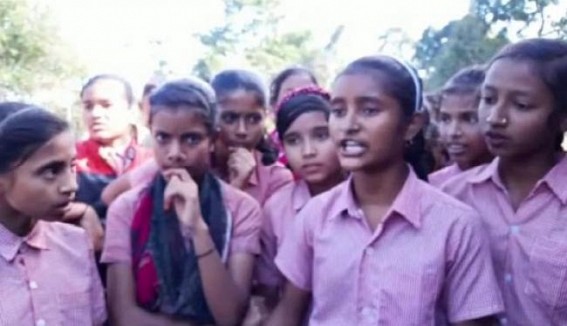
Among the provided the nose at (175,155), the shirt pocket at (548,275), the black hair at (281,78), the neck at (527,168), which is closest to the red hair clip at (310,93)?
the nose at (175,155)

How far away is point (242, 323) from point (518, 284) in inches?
33.0

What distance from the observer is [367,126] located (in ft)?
7.40

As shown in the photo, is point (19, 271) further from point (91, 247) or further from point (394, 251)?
point (394, 251)

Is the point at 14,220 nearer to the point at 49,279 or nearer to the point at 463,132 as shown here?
the point at 49,279

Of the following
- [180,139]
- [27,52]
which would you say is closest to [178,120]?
[180,139]

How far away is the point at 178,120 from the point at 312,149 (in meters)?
0.53

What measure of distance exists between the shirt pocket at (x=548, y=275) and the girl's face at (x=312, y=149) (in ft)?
2.69

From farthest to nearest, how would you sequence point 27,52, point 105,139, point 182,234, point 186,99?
point 27,52 → point 105,139 → point 186,99 → point 182,234

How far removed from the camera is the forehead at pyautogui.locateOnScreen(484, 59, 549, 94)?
7.74 ft

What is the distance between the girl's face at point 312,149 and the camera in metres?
2.84

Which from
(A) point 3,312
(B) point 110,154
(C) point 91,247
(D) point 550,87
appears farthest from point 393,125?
(B) point 110,154

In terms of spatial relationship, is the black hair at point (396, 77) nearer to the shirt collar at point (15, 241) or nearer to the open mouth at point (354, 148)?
the open mouth at point (354, 148)

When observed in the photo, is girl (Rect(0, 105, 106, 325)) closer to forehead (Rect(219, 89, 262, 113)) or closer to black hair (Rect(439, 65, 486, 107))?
forehead (Rect(219, 89, 262, 113))

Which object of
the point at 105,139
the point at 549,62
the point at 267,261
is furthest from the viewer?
the point at 105,139
